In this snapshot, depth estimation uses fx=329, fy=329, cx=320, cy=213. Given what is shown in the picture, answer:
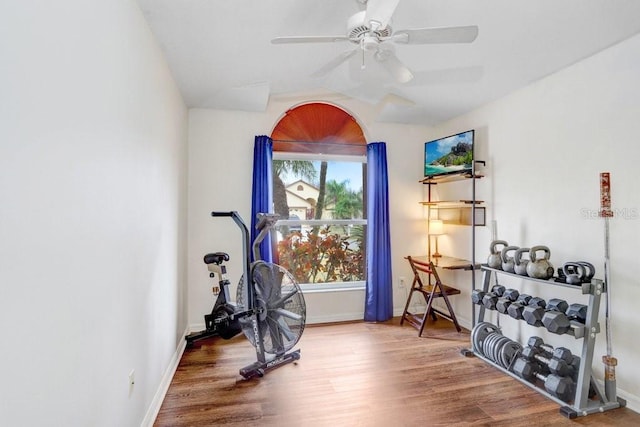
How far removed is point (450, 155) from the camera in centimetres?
379

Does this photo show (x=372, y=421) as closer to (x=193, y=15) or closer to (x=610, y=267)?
(x=610, y=267)

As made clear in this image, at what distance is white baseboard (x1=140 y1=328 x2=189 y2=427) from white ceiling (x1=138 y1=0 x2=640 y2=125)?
243 cm

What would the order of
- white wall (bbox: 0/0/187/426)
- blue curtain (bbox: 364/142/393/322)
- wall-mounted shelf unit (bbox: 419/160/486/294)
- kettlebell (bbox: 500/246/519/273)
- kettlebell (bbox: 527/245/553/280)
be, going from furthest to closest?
blue curtain (bbox: 364/142/393/322), wall-mounted shelf unit (bbox: 419/160/486/294), kettlebell (bbox: 500/246/519/273), kettlebell (bbox: 527/245/553/280), white wall (bbox: 0/0/187/426)

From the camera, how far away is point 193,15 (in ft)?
6.91

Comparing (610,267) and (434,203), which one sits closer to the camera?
(610,267)

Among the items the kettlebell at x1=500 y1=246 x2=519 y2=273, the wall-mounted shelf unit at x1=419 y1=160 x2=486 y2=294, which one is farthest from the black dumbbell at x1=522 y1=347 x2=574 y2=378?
the wall-mounted shelf unit at x1=419 y1=160 x2=486 y2=294

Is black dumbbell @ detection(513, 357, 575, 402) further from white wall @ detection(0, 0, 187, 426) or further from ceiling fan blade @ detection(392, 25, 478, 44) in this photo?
white wall @ detection(0, 0, 187, 426)

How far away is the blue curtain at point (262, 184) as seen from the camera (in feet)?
12.1

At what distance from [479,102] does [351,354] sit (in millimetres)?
2934

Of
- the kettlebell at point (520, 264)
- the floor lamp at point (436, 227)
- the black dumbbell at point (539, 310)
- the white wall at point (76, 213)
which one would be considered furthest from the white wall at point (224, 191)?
the black dumbbell at point (539, 310)

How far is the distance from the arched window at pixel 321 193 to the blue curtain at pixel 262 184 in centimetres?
30

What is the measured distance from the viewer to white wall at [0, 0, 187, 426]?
86cm

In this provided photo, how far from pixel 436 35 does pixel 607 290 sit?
6.85ft

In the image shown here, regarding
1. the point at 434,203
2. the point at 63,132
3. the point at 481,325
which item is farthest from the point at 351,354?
the point at 63,132
